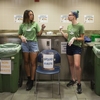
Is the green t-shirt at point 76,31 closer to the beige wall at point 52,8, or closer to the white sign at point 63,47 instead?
the white sign at point 63,47

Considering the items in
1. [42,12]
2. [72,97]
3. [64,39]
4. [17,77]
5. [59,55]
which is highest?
[42,12]

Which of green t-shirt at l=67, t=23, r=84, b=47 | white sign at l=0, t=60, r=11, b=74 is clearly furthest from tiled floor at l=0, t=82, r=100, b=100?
green t-shirt at l=67, t=23, r=84, b=47

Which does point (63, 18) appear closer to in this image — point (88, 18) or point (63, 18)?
point (63, 18)

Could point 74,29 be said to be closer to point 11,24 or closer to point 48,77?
point 48,77

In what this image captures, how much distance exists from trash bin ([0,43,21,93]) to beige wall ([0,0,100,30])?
171 centimetres

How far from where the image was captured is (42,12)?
4961 millimetres

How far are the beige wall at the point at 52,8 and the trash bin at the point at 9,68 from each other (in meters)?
1.71

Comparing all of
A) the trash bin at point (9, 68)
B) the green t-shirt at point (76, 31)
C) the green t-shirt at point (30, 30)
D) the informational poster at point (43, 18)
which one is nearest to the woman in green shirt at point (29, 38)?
the green t-shirt at point (30, 30)

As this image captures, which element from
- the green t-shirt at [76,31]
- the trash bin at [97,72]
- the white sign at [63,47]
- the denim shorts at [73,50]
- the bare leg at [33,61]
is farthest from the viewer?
the white sign at [63,47]

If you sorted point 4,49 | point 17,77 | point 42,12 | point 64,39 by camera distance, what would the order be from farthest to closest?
point 42,12 → point 64,39 → point 17,77 → point 4,49

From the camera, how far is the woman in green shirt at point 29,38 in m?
3.55

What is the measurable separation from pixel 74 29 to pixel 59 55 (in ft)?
2.01

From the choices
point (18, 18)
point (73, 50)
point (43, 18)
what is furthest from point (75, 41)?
point (18, 18)

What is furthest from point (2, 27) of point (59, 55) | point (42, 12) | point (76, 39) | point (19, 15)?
point (76, 39)
